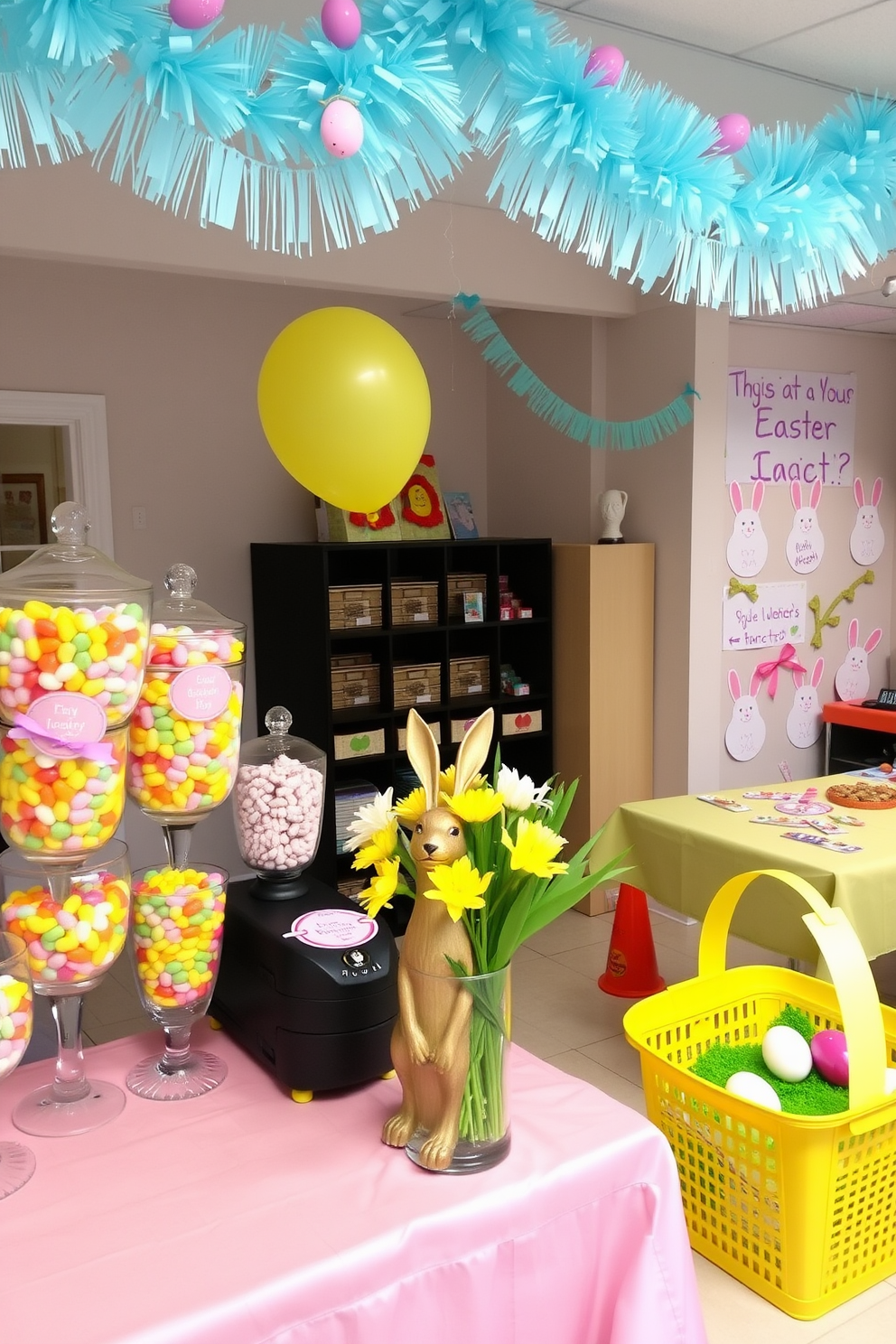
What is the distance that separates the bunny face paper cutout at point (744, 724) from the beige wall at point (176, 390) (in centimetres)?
205

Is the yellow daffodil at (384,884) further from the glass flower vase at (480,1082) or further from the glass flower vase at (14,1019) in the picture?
the glass flower vase at (14,1019)

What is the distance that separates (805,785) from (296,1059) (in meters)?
2.46

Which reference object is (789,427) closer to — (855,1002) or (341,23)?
(855,1002)

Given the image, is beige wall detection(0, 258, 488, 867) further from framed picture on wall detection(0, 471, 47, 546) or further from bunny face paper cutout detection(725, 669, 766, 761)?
bunny face paper cutout detection(725, 669, 766, 761)

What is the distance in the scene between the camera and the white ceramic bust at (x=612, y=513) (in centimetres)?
450

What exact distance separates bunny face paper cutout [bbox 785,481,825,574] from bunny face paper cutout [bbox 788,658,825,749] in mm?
487

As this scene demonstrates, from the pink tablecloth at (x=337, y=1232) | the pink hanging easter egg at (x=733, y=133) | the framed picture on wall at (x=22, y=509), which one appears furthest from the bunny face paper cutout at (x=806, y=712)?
the pink tablecloth at (x=337, y=1232)

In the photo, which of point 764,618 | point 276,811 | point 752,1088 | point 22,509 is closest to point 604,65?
point 276,811

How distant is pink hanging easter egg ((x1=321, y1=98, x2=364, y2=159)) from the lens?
1474mm

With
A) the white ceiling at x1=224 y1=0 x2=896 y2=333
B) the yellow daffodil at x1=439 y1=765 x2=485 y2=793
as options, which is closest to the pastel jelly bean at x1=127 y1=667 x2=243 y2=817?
the yellow daffodil at x1=439 y1=765 x2=485 y2=793

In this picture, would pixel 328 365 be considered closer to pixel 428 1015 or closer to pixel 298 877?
pixel 298 877

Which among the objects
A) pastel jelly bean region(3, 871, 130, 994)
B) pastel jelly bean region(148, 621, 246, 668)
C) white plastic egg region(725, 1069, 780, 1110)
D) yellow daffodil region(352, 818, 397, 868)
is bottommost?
white plastic egg region(725, 1069, 780, 1110)

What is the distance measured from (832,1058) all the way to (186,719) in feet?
5.02

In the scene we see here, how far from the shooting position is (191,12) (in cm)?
134
